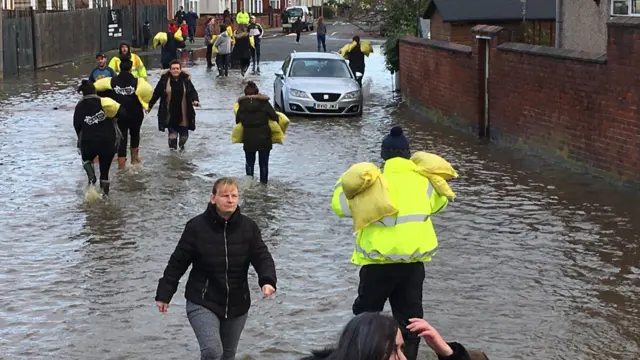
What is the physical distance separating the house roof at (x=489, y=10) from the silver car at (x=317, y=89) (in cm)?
271

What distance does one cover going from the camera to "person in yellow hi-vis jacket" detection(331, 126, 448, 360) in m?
6.57

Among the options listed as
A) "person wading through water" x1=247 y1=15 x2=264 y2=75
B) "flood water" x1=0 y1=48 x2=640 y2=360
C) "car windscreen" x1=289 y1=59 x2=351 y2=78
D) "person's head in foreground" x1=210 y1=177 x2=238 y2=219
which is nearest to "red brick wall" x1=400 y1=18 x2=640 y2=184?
"flood water" x1=0 y1=48 x2=640 y2=360

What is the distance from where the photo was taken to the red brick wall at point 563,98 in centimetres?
1370

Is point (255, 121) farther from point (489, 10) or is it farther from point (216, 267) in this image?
point (489, 10)

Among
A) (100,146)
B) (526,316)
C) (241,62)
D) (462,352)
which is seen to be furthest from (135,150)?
(241,62)

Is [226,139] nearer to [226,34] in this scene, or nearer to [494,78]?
[494,78]

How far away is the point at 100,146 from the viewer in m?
13.2

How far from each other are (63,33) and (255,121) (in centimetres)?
2790

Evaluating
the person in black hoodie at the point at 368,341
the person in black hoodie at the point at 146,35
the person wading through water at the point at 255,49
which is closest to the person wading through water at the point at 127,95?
the person in black hoodie at the point at 368,341

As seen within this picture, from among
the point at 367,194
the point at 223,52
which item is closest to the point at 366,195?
the point at 367,194

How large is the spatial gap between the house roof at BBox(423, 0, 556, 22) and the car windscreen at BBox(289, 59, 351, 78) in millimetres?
2533

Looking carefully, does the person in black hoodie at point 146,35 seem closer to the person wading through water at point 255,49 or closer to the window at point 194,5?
the person wading through water at point 255,49

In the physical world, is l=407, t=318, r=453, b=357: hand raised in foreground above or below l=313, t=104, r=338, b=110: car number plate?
above

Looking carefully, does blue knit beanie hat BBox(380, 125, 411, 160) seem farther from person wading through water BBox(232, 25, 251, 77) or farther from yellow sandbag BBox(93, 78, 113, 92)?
person wading through water BBox(232, 25, 251, 77)
